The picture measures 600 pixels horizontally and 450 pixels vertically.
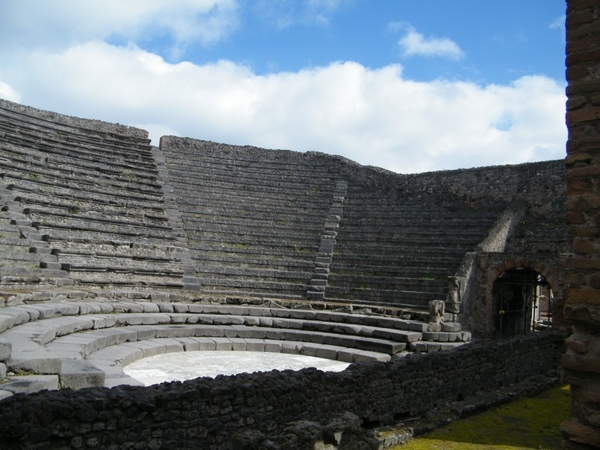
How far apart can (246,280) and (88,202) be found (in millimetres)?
5050

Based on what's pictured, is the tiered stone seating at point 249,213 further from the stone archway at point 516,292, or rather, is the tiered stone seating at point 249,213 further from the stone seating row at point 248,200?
the stone archway at point 516,292

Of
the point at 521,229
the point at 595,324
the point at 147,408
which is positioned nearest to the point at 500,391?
the point at 595,324

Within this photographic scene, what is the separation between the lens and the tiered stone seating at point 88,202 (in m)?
13.5

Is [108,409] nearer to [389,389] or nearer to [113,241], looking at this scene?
[389,389]

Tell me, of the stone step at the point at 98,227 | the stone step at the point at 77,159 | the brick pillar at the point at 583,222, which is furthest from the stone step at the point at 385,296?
the brick pillar at the point at 583,222

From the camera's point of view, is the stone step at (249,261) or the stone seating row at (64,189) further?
the stone step at (249,261)

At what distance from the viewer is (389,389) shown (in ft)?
21.6

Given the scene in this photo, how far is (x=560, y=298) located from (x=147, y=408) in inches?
467

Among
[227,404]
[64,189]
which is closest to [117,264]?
[64,189]

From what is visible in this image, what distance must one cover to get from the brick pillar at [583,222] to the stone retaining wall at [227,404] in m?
2.48

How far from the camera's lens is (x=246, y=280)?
15.0 meters

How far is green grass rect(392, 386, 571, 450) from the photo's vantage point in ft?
19.7

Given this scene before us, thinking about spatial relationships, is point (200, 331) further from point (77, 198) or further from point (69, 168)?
point (69, 168)

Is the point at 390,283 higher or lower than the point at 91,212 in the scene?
lower
